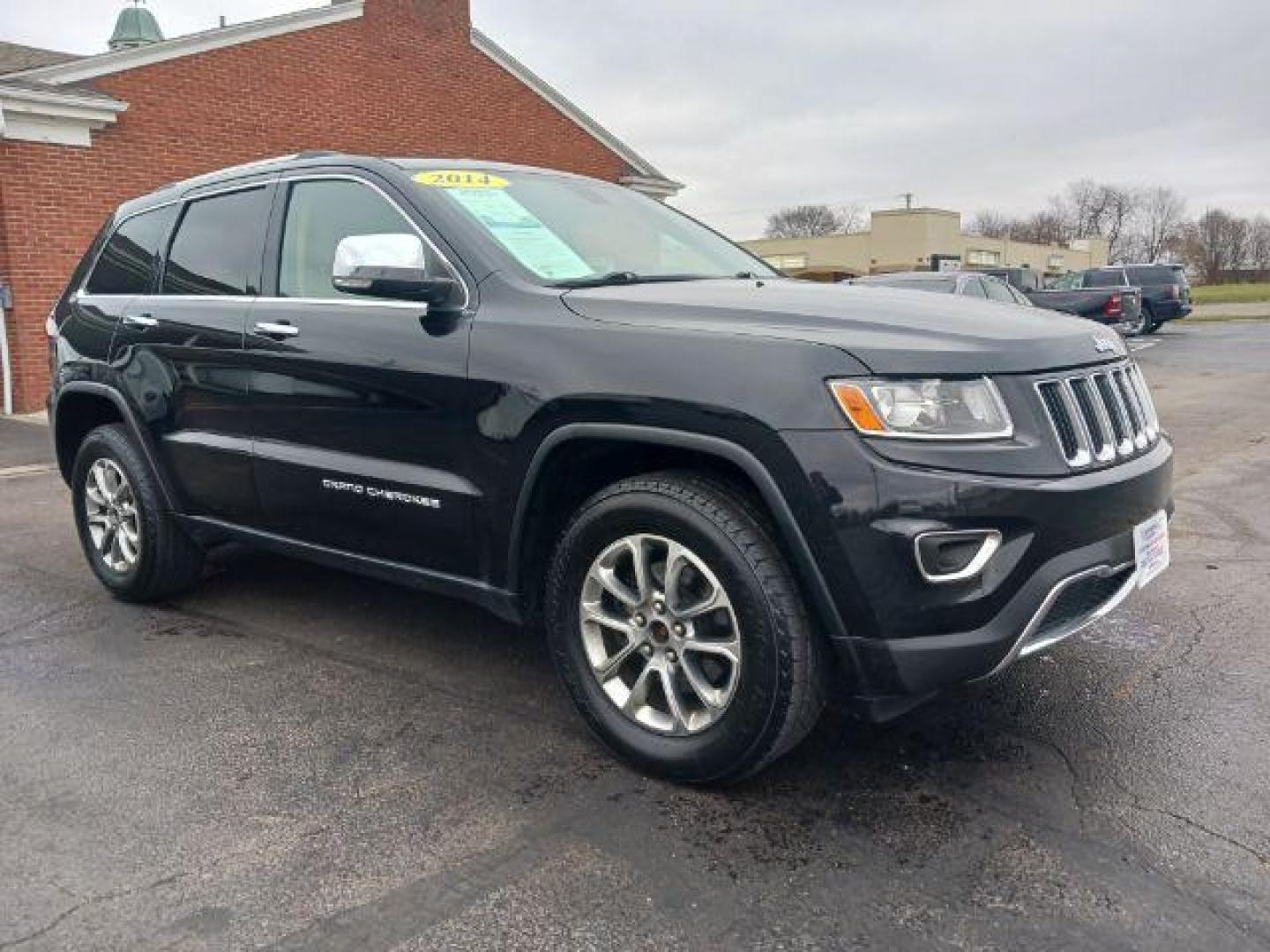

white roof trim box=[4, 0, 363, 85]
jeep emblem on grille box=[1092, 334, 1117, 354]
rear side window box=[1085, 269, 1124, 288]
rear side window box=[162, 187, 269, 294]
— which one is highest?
white roof trim box=[4, 0, 363, 85]

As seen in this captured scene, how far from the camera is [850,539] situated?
261cm

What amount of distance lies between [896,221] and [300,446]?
186ft

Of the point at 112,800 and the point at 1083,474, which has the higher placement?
the point at 1083,474

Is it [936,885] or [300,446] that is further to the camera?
[300,446]

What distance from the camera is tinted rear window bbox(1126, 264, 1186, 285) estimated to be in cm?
2628

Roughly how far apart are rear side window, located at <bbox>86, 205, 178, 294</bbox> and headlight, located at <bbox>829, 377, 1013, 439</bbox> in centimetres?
336

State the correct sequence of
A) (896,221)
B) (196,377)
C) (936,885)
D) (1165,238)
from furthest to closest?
(1165,238)
(896,221)
(196,377)
(936,885)

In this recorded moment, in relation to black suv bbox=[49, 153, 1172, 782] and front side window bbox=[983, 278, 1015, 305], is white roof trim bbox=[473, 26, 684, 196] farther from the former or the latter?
black suv bbox=[49, 153, 1172, 782]

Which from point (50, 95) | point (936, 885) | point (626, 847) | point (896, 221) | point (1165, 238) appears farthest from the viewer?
point (1165, 238)

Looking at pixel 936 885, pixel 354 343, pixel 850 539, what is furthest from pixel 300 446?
pixel 936 885

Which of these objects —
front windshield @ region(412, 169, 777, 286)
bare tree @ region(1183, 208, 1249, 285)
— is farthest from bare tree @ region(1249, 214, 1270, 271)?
front windshield @ region(412, 169, 777, 286)

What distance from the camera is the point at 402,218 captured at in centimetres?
358

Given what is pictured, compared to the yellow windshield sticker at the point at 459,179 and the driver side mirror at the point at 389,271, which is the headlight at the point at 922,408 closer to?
the driver side mirror at the point at 389,271

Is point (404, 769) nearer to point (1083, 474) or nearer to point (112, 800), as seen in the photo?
point (112, 800)
